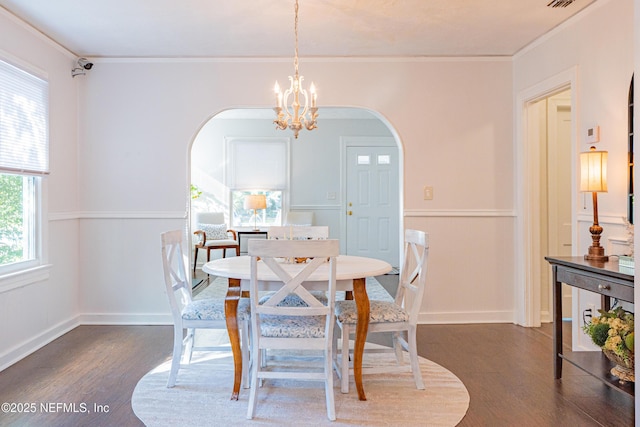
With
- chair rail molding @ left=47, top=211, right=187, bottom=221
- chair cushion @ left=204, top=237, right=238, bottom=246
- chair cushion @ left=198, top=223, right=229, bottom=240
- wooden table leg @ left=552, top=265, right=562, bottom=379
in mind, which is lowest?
wooden table leg @ left=552, top=265, right=562, bottom=379

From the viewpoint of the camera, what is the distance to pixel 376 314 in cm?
253

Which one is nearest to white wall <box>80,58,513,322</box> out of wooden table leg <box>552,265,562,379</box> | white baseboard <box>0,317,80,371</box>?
white baseboard <box>0,317,80,371</box>

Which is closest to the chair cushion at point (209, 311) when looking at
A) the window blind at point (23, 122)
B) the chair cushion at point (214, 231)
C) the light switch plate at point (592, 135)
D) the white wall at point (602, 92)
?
Answer: the window blind at point (23, 122)

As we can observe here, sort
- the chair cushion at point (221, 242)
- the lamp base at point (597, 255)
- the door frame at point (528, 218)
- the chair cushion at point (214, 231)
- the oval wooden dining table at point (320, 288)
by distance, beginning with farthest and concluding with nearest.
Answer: the chair cushion at point (214, 231)
the chair cushion at point (221, 242)
the door frame at point (528, 218)
the lamp base at point (597, 255)
the oval wooden dining table at point (320, 288)

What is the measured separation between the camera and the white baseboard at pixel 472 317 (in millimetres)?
4016

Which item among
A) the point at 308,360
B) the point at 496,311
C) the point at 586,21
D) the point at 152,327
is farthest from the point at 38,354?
the point at 586,21

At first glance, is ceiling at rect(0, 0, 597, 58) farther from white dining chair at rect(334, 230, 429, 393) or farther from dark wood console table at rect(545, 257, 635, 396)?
dark wood console table at rect(545, 257, 635, 396)

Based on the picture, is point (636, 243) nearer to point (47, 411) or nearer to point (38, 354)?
point (47, 411)

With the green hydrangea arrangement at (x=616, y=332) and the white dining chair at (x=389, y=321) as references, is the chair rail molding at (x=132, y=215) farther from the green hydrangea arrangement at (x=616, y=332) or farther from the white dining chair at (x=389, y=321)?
the green hydrangea arrangement at (x=616, y=332)

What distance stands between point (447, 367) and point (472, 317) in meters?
1.24

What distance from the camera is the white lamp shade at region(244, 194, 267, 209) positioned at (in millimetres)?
6836

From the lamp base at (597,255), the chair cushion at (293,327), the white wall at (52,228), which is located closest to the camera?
the chair cushion at (293,327)

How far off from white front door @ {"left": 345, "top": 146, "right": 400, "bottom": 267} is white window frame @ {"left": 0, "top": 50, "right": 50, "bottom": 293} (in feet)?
15.1

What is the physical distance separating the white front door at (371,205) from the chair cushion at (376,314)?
462 centimetres
